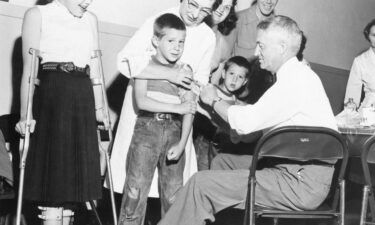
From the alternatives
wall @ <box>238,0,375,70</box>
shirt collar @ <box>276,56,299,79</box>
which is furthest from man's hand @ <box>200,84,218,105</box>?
wall @ <box>238,0,375,70</box>

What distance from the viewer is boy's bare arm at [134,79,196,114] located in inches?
110

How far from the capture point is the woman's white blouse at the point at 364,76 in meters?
5.02

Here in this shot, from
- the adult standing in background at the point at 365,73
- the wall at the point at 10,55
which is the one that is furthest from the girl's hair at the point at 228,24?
the wall at the point at 10,55

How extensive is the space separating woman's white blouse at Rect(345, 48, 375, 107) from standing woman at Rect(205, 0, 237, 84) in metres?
1.50

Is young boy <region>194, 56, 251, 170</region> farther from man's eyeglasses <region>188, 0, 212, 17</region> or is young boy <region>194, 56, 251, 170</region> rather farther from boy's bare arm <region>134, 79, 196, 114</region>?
boy's bare arm <region>134, 79, 196, 114</region>

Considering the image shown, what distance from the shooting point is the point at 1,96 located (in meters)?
3.44

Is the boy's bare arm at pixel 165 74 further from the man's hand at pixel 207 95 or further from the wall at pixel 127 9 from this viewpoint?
the wall at pixel 127 9

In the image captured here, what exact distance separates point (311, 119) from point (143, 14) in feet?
7.74

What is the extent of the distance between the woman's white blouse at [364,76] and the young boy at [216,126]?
172 centimetres

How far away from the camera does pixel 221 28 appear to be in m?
4.43

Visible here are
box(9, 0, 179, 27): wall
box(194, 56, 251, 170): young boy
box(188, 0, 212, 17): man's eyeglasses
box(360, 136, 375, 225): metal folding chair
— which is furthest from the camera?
box(9, 0, 179, 27): wall

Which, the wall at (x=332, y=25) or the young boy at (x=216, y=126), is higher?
the wall at (x=332, y=25)

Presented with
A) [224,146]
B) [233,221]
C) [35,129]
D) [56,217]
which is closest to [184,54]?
[224,146]

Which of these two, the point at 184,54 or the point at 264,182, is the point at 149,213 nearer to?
the point at 184,54
